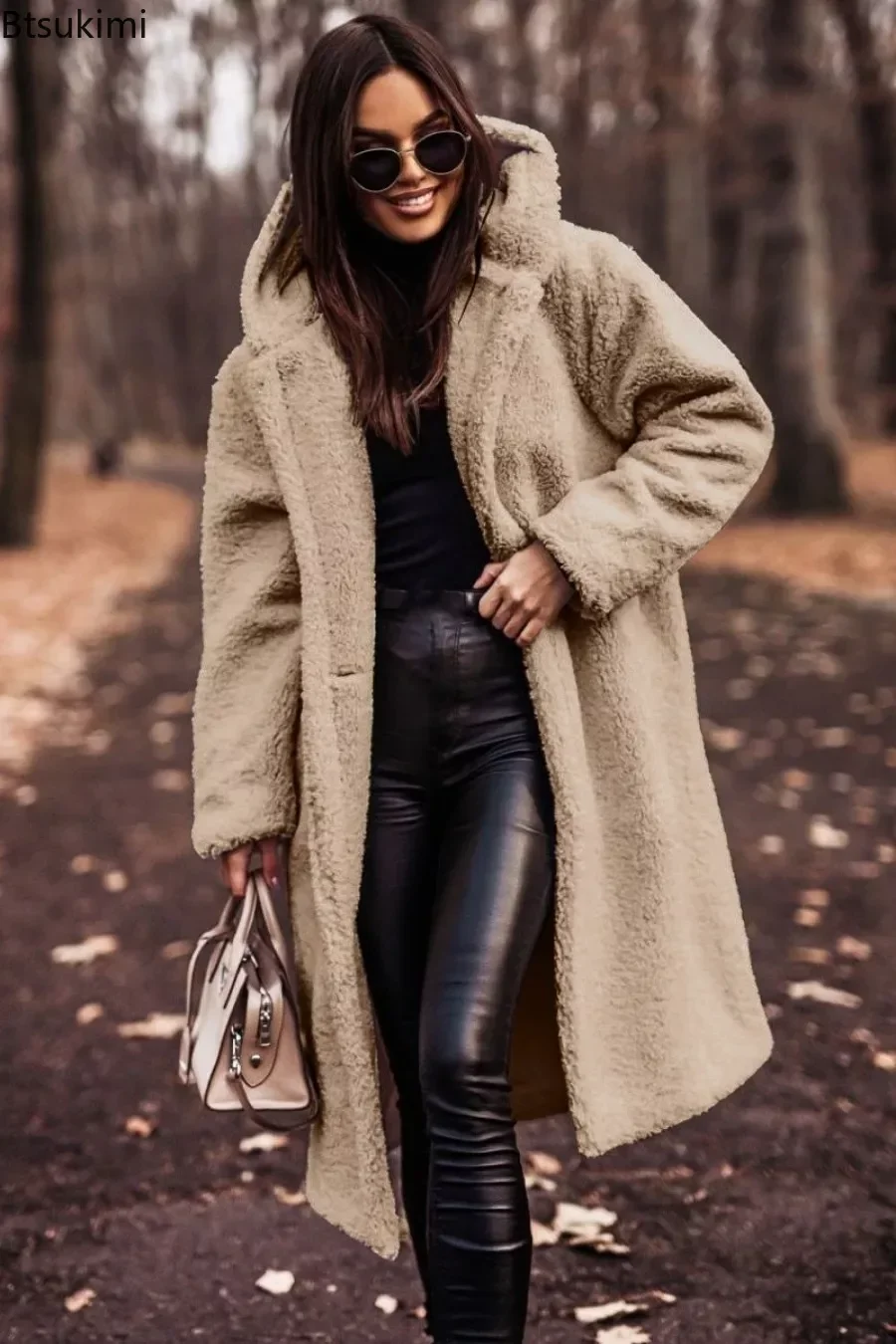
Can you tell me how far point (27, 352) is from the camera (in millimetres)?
17688

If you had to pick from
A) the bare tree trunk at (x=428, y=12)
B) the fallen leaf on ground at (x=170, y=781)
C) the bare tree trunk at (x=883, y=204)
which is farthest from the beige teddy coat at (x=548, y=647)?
the bare tree trunk at (x=883, y=204)

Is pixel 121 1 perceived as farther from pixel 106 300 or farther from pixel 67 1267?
pixel 106 300

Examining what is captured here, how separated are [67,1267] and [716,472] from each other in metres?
2.12

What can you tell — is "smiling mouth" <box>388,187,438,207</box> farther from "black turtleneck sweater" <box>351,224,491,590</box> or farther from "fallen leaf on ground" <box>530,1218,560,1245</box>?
"fallen leaf on ground" <box>530,1218,560,1245</box>

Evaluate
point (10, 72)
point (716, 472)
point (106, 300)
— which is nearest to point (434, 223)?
point (716, 472)

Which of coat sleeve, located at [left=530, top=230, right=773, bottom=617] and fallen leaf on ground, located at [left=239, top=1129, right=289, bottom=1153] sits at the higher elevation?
coat sleeve, located at [left=530, top=230, right=773, bottom=617]

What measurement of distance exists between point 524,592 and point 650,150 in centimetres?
1956

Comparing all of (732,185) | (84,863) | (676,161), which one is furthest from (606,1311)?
(676,161)

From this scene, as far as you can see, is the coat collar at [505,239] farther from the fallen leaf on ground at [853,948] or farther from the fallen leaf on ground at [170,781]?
the fallen leaf on ground at [170,781]

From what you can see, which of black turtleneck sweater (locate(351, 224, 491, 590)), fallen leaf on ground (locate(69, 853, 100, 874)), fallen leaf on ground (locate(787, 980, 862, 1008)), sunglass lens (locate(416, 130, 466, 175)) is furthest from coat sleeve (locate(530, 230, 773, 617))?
fallen leaf on ground (locate(69, 853, 100, 874))

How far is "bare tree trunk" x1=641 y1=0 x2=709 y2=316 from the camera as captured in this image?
18844 mm

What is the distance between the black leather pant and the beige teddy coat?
0.04 metres

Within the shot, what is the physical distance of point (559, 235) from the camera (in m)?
2.50

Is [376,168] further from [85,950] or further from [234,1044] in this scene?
[85,950]
